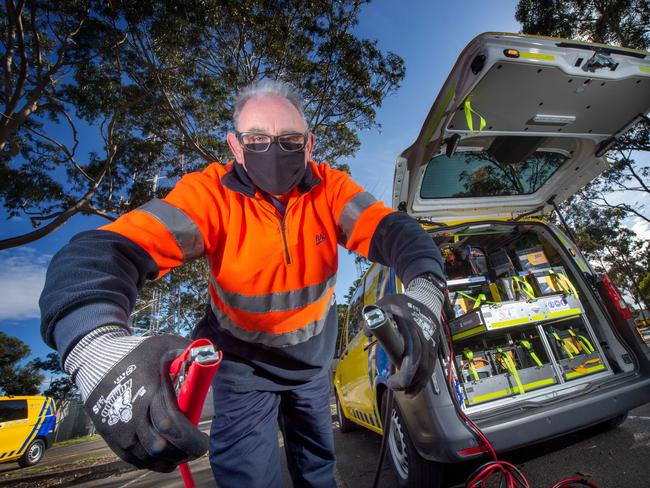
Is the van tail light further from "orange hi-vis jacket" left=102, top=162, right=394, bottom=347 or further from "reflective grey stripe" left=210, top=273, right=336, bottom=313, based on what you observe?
"reflective grey stripe" left=210, top=273, right=336, bottom=313

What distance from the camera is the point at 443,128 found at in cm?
231

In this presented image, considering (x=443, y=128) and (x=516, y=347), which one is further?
(x=516, y=347)

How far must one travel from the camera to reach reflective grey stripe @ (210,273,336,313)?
3.98 feet

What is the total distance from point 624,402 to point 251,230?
7.98ft

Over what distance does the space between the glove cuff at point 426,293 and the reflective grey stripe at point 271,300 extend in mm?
500

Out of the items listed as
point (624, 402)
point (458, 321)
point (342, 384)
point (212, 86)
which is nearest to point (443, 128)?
point (458, 321)

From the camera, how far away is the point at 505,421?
180 centimetres

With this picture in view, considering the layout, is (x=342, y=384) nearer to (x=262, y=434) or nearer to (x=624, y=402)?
(x=624, y=402)

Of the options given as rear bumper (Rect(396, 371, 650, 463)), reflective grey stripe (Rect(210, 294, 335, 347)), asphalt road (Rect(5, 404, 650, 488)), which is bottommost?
asphalt road (Rect(5, 404, 650, 488))

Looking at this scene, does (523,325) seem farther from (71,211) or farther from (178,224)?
(71,211)

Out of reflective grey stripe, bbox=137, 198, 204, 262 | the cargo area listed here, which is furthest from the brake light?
reflective grey stripe, bbox=137, 198, 204, 262

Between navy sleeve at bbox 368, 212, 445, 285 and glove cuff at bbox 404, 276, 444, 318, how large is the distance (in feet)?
0.12

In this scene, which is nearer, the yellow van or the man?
the man

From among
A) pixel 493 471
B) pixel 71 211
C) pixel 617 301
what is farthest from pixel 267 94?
pixel 71 211
